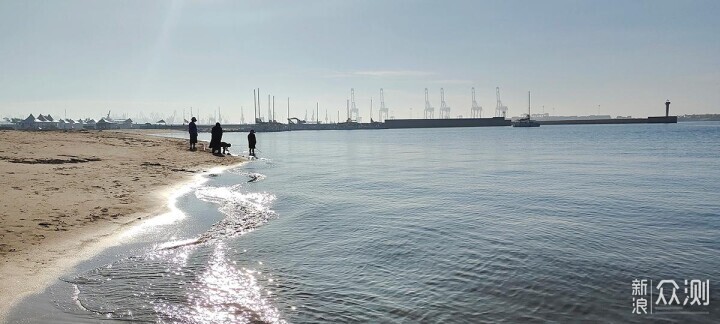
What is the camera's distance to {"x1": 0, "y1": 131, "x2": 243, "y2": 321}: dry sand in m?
7.80

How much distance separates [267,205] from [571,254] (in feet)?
31.4

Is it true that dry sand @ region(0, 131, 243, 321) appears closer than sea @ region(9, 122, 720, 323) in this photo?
No

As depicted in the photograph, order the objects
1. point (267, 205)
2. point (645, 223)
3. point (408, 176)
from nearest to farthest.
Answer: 1. point (645, 223)
2. point (267, 205)
3. point (408, 176)

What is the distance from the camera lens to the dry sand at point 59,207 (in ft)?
25.6

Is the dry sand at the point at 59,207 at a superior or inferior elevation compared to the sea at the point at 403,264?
superior

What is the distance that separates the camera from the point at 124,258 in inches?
352

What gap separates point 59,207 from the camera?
12.0 meters

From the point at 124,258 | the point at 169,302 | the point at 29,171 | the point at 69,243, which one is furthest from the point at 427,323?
the point at 29,171

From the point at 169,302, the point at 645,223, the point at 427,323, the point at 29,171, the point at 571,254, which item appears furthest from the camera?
the point at 29,171

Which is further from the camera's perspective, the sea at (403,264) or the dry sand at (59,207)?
the dry sand at (59,207)

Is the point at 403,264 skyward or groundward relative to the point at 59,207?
groundward

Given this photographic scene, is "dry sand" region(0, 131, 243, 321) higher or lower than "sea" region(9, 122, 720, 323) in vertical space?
higher

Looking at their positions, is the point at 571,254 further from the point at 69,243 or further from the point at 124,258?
the point at 69,243

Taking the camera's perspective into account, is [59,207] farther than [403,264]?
Yes
